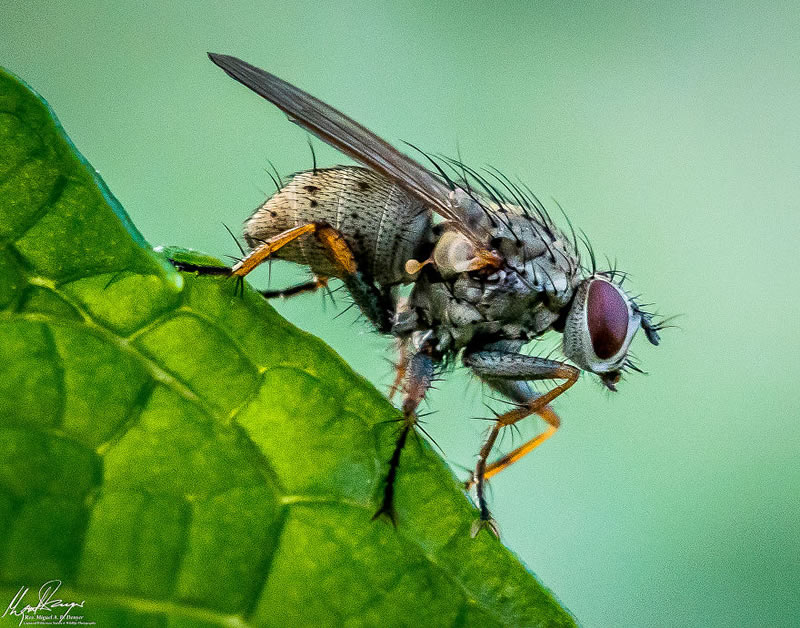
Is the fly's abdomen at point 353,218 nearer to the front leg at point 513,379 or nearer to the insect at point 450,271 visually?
the insect at point 450,271

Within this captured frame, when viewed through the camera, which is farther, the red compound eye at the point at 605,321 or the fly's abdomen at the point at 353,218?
the red compound eye at the point at 605,321

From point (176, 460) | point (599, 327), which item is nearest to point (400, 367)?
point (599, 327)

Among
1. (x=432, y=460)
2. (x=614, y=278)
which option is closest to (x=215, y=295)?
(x=432, y=460)
